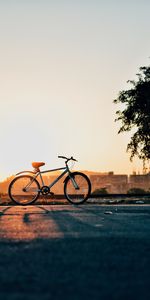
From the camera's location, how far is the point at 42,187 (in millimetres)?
11555

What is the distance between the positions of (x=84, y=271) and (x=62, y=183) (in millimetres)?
8485

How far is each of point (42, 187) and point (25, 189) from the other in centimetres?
46

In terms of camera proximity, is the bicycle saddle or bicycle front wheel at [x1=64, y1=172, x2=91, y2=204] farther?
the bicycle saddle

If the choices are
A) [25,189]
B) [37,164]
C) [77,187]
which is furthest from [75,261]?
[37,164]

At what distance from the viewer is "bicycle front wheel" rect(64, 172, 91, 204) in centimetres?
1141

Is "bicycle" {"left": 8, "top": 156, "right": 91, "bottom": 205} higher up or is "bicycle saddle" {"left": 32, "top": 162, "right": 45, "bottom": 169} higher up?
"bicycle saddle" {"left": 32, "top": 162, "right": 45, "bottom": 169}

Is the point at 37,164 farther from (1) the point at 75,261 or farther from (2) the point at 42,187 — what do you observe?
(1) the point at 75,261

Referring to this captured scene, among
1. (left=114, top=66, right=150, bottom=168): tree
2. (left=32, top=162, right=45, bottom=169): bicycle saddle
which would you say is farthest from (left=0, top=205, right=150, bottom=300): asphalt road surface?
(left=114, top=66, right=150, bottom=168): tree

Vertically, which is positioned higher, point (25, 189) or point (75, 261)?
point (25, 189)

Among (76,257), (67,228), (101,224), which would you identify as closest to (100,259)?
(76,257)

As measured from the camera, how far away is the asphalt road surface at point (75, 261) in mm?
2469

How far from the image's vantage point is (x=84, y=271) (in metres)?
3.00

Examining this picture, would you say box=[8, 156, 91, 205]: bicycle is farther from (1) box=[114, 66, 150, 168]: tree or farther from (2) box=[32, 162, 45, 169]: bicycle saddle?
(1) box=[114, 66, 150, 168]: tree

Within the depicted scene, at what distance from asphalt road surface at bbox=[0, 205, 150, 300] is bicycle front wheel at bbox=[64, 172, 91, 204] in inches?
219
